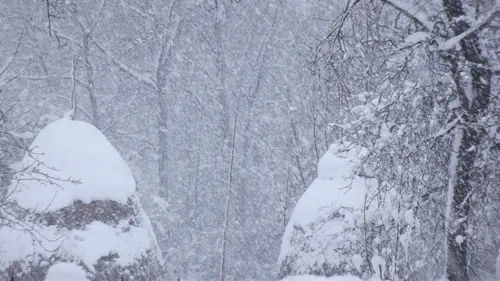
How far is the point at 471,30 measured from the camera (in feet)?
15.1

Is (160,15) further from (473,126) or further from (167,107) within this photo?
(473,126)

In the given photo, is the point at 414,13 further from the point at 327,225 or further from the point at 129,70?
the point at 129,70

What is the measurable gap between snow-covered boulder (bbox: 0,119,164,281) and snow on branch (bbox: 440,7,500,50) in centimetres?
430

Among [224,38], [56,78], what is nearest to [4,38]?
[56,78]

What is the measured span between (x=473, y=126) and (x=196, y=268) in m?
19.1

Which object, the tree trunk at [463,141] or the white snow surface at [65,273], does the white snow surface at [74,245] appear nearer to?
the white snow surface at [65,273]

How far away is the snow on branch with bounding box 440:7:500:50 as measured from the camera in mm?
4508

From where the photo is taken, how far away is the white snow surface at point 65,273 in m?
6.61

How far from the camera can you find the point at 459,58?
16.1 ft

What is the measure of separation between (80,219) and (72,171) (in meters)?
0.71

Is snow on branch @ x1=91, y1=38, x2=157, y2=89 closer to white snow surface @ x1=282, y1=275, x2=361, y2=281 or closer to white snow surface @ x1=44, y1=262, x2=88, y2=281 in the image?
white snow surface @ x1=282, y1=275, x2=361, y2=281

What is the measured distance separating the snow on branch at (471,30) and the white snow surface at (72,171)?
15.0 feet

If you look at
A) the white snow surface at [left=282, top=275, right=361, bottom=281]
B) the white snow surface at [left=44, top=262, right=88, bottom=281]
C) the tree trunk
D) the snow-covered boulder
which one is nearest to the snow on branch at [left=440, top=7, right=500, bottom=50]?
the tree trunk

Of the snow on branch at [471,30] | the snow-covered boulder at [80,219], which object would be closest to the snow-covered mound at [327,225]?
the snow-covered boulder at [80,219]
